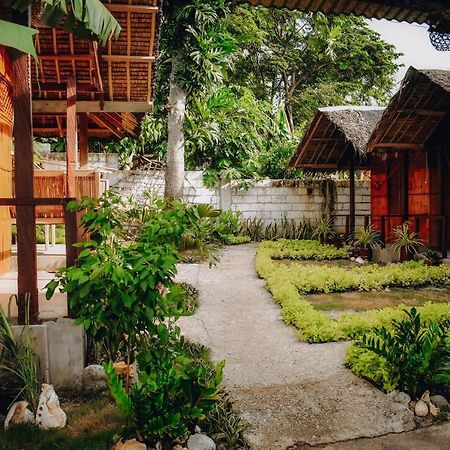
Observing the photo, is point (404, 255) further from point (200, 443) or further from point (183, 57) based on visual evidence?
point (200, 443)

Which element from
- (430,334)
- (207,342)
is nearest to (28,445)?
(207,342)

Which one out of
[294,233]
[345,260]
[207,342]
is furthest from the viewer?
Answer: [294,233]

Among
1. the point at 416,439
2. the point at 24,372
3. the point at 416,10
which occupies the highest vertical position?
the point at 416,10

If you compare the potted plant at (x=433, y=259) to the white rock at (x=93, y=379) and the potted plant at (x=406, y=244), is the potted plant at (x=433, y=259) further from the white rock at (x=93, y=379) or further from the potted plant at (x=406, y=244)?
the white rock at (x=93, y=379)

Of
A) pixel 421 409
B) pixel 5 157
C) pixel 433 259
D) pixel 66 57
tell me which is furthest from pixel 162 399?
pixel 433 259

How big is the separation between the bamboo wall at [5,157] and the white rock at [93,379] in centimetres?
280

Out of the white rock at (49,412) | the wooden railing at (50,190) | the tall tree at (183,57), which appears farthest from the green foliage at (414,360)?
the tall tree at (183,57)

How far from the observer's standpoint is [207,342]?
5.34 m

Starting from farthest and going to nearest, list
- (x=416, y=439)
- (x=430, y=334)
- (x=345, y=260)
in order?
(x=345, y=260) → (x=430, y=334) → (x=416, y=439)

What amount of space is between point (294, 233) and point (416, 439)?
462 inches

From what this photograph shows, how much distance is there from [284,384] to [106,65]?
466cm

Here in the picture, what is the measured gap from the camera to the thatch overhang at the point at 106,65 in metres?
5.28

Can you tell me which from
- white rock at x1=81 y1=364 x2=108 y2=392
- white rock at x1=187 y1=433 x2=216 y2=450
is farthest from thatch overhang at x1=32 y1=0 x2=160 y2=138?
white rock at x1=187 y1=433 x2=216 y2=450

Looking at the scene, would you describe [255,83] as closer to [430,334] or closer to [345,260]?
[345,260]
